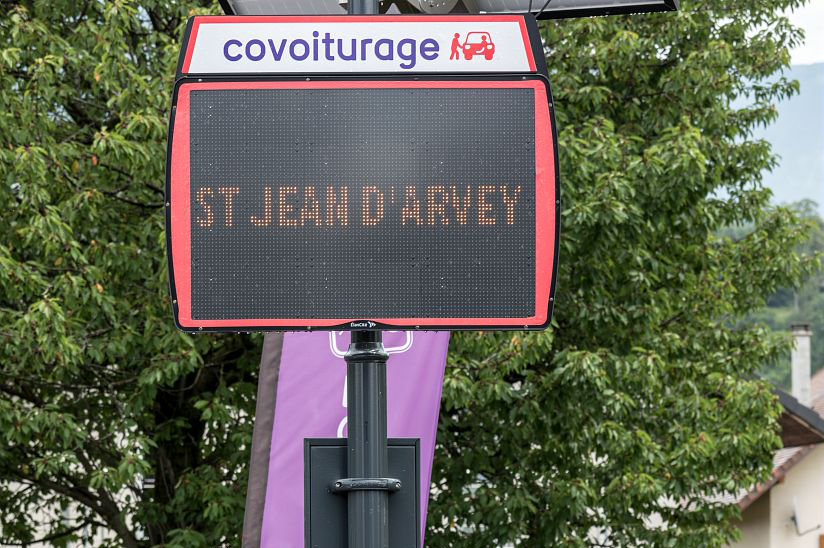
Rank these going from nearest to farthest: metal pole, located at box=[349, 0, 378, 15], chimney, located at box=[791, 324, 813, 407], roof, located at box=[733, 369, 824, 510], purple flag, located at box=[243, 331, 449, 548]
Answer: metal pole, located at box=[349, 0, 378, 15] < purple flag, located at box=[243, 331, 449, 548] < roof, located at box=[733, 369, 824, 510] < chimney, located at box=[791, 324, 813, 407]

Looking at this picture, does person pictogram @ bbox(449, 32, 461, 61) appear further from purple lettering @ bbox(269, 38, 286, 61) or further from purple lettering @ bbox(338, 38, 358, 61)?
purple lettering @ bbox(269, 38, 286, 61)

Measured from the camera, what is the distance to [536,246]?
3.96 meters

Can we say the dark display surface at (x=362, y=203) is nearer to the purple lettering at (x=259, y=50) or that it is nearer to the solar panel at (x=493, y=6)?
the purple lettering at (x=259, y=50)

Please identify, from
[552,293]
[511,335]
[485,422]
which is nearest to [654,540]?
[485,422]

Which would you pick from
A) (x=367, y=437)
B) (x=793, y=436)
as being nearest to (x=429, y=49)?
(x=367, y=437)

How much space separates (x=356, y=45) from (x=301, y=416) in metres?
3.91

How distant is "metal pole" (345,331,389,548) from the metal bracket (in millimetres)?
16

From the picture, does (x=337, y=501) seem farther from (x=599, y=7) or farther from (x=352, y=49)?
(x=599, y=7)

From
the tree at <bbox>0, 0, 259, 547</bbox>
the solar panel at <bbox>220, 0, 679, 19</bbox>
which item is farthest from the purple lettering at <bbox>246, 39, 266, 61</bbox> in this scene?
the tree at <bbox>0, 0, 259, 547</bbox>

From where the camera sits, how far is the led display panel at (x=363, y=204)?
12.8 feet

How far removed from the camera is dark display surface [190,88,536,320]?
3912 millimetres

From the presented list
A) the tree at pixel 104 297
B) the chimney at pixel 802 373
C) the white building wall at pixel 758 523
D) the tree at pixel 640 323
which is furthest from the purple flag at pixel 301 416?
the chimney at pixel 802 373

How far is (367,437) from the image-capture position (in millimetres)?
4355

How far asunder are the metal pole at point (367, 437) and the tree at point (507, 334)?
629cm
